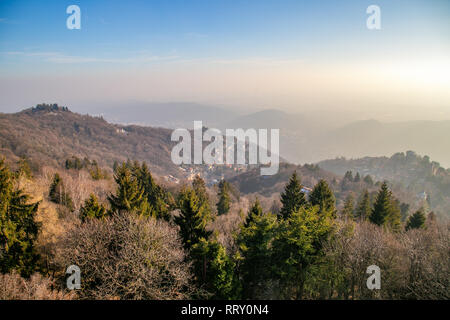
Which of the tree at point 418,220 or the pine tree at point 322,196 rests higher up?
the pine tree at point 322,196

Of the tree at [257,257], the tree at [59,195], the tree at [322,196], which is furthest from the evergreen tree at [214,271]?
the tree at [59,195]

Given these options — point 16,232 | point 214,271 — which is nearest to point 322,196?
point 214,271

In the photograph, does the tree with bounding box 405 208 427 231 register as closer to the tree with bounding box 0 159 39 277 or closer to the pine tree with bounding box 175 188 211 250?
the pine tree with bounding box 175 188 211 250

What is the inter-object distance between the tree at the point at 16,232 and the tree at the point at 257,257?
43.6ft

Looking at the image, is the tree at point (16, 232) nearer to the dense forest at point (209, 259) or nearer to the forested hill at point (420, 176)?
the dense forest at point (209, 259)

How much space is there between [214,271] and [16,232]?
1267 centimetres

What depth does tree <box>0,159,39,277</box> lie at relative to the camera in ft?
46.5

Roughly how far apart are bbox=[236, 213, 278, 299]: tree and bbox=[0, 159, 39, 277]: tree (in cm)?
1329

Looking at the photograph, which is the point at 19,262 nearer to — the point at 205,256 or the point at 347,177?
the point at 205,256

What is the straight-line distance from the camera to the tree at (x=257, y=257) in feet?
50.2

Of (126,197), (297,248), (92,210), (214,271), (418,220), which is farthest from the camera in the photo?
(418,220)

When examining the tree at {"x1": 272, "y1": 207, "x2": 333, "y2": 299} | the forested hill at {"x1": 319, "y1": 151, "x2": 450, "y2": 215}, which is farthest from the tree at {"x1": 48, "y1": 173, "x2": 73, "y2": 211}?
the forested hill at {"x1": 319, "y1": 151, "x2": 450, "y2": 215}

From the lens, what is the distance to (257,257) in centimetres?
1577

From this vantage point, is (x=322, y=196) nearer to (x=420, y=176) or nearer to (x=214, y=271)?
(x=214, y=271)
